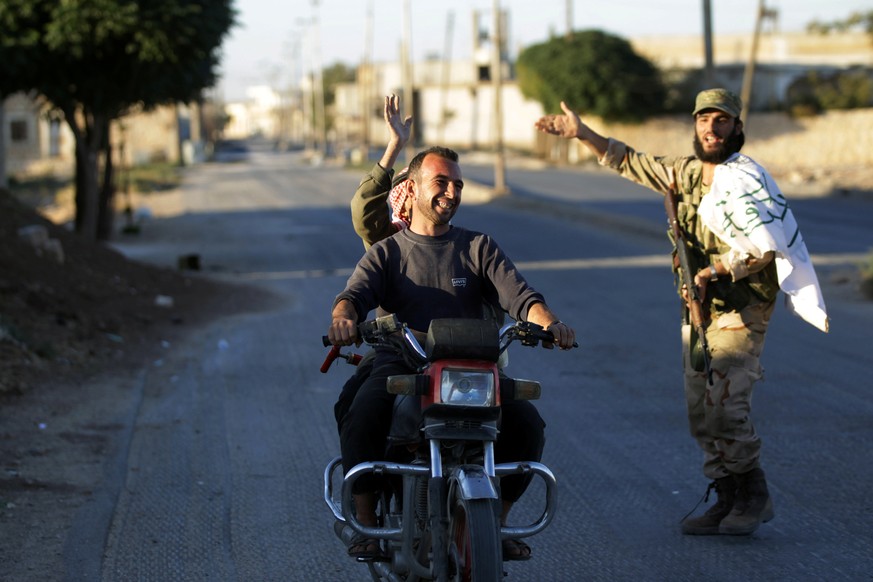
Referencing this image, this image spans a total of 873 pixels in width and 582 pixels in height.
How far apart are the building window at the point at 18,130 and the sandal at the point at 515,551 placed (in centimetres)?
6963

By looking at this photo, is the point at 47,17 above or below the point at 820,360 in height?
above

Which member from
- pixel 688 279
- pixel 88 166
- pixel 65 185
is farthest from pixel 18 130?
pixel 688 279

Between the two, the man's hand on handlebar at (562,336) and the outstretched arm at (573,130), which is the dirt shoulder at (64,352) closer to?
the man's hand on handlebar at (562,336)

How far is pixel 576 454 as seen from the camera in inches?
274

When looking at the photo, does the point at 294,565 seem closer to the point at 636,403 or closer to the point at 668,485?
the point at 668,485

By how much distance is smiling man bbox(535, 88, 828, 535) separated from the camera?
537 cm

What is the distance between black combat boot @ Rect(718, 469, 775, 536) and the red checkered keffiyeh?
189 centimetres

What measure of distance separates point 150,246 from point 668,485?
19.6 meters

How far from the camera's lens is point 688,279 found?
5.50 m

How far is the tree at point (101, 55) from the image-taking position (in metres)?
19.1

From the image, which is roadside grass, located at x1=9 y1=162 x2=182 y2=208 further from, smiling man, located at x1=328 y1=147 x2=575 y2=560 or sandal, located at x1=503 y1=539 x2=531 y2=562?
sandal, located at x1=503 y1=539 x2=531 y2=562

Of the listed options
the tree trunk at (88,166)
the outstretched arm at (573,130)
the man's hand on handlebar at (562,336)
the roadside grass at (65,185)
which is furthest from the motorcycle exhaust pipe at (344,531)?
the roadside grass at (65,185)

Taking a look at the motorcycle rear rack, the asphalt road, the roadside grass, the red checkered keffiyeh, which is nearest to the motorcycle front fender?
Result: the motorcycle rear rack

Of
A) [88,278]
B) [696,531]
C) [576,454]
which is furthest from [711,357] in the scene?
[88,278]
